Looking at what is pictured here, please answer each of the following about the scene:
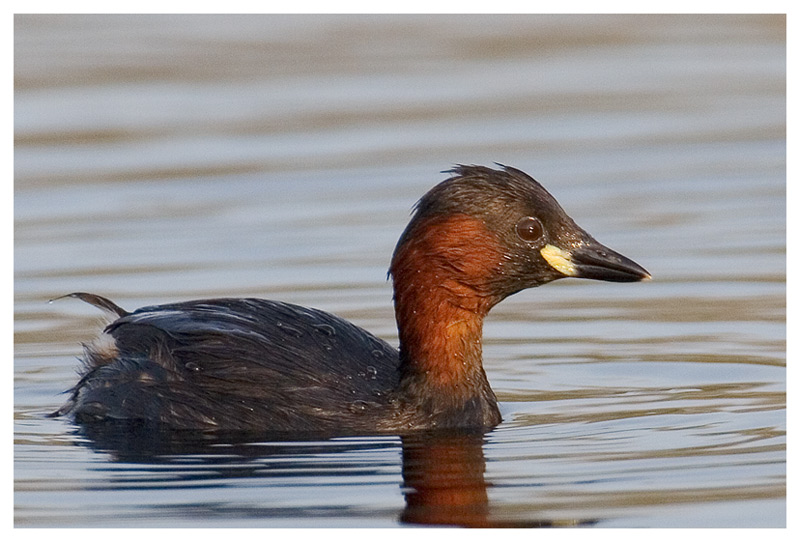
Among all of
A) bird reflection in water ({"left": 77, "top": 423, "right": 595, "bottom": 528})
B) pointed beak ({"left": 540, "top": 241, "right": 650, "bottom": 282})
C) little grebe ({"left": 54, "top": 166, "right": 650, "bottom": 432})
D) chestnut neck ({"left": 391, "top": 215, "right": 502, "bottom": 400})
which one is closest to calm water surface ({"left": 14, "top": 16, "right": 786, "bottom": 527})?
bird reflection in water ({"left": 77, "top": 423, "right": 595, "bottom": 528})

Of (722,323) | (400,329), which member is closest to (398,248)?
(400,329)

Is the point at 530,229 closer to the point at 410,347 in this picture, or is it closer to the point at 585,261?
the point at 585,261

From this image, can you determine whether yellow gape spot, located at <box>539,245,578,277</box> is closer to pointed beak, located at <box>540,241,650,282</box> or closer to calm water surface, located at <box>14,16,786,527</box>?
pointed beak, located at <box>540,241,650,282</box>

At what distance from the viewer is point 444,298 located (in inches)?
358

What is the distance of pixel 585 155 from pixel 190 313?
21.9 feet

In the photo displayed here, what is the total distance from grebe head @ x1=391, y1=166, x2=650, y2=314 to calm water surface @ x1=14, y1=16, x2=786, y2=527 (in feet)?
2.52

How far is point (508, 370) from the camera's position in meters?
10.3

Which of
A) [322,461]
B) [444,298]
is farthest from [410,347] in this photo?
[322,461]

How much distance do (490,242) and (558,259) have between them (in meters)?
0.37

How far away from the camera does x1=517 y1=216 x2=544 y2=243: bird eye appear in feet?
29.7

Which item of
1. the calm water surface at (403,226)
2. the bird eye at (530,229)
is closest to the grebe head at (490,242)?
the bird eye at (530,229)

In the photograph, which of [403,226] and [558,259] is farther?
[403,226]

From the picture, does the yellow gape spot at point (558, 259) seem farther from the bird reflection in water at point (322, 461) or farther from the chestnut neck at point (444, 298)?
the bird reflection in water at point (322, 461)

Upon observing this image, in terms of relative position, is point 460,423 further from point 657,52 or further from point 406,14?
point 406,14
